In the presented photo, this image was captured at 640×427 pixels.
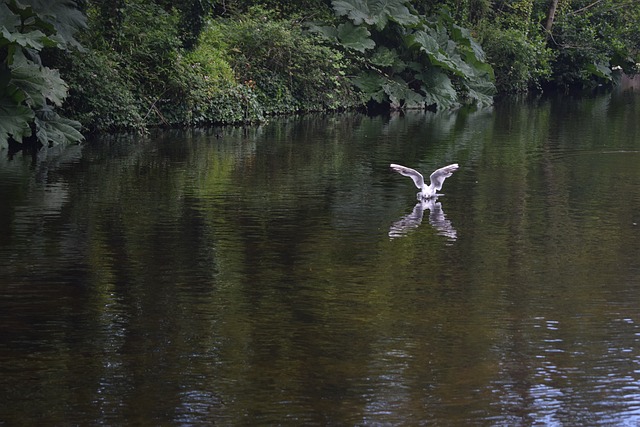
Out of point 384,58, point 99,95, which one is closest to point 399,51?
point 384,58

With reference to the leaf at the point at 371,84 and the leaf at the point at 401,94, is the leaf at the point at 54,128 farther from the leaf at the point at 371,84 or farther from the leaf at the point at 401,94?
the leaf at the point at 401,94

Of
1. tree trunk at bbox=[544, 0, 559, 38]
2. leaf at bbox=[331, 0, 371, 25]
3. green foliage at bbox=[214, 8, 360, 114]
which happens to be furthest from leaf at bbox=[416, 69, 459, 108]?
tree trunk at bbox=[544, 0, 559, 38]

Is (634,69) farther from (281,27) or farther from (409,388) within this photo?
(409,388)

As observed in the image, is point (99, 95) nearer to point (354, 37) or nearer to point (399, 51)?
point (354, 37)

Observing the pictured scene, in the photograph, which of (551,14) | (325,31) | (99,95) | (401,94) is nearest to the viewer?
(99,95)

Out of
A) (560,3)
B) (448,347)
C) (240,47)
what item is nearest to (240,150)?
(240,47)

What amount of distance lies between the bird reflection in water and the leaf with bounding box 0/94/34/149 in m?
7.00

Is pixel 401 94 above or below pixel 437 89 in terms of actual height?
below

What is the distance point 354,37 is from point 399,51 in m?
2.05

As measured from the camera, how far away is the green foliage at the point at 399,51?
29984 millimetres

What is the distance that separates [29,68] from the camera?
17812mm

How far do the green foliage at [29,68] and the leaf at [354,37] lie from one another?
37.9 feet

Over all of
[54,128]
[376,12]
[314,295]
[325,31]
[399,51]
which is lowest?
[314,295]

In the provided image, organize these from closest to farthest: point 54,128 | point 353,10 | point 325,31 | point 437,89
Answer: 1. point 54,128
2. point 325,31
3. point 353,10
4. point 437,89
